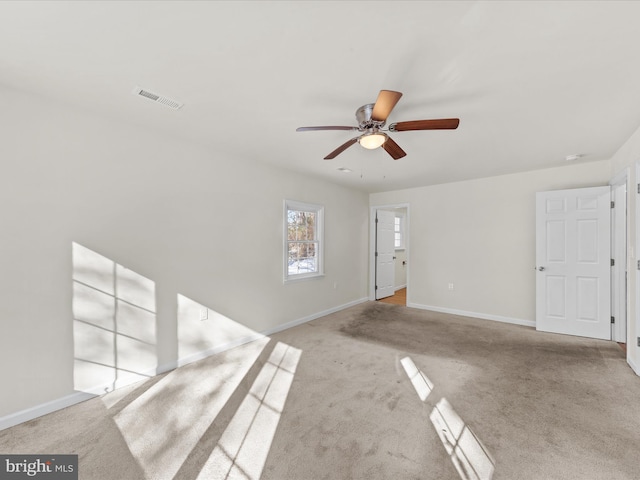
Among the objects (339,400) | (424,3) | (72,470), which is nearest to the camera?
(424,3)

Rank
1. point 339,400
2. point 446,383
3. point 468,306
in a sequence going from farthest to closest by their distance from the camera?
point 468,306
point 446,383
point 339,400

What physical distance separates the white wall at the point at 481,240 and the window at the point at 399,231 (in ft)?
6.97

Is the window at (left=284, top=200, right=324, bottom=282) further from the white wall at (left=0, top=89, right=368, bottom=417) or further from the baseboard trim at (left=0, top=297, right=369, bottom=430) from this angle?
the baseboard trim at (left=0, top=297, right=369, bottom=430)

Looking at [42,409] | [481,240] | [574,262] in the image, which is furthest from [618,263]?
[42,409]

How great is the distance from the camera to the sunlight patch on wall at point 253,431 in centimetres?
162

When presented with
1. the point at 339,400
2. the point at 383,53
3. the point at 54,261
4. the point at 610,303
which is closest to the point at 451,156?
the point at 383,53

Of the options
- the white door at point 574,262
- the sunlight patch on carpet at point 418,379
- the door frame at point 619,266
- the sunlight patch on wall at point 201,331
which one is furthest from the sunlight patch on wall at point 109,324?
the door frame at point 619,266

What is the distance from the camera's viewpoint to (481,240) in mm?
4805

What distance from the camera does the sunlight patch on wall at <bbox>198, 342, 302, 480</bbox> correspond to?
1624mm

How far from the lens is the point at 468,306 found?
4.92m

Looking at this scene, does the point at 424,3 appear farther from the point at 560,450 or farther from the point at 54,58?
the point at 560,450

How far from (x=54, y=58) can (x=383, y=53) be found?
6.68 feet

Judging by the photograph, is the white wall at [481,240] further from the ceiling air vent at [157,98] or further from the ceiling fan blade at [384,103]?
the ceiling air vent at [157,98]

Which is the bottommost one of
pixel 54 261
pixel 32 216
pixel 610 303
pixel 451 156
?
pixel 610 303
